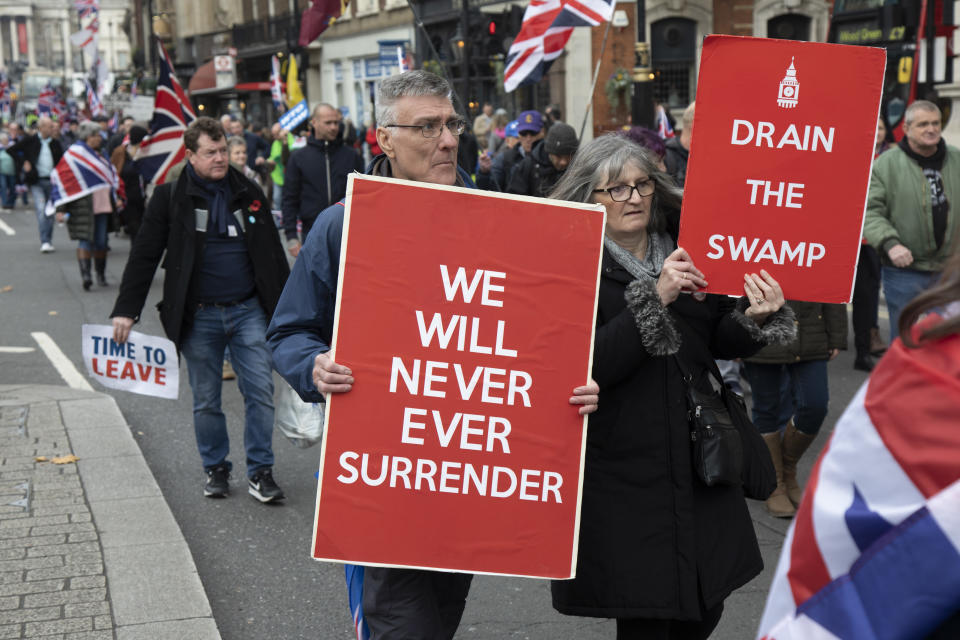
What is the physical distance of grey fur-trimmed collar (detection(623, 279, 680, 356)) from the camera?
9.74ft

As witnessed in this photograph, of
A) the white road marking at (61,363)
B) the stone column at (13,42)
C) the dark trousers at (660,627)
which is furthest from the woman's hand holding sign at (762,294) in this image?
the stone column at (13,42)

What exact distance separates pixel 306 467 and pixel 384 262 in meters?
4.15

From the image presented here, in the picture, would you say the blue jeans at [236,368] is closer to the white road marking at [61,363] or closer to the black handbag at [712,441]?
the white road marking at [61,363]

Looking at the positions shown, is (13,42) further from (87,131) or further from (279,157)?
(87,131)

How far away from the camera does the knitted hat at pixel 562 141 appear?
841cm

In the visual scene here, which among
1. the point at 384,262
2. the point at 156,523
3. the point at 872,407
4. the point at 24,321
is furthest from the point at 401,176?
the point at 24,321

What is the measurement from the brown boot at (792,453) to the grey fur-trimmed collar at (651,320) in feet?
9.66

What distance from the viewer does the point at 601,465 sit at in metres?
3.09

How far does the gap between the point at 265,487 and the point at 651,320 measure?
3.53 metres

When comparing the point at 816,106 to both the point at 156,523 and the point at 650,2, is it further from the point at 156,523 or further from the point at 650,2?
the point at 650,2

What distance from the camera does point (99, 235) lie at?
567 inches

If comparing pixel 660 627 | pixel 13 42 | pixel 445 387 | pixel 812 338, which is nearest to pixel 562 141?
pixel 812 338

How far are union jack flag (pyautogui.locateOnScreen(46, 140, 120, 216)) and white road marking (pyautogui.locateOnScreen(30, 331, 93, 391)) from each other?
321 cm

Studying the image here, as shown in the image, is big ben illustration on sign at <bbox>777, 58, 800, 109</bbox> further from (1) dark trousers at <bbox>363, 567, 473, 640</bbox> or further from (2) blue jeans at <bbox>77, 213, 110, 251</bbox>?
(2) blue jeans at <bbox>77, 213, 110, 251</bbox>
